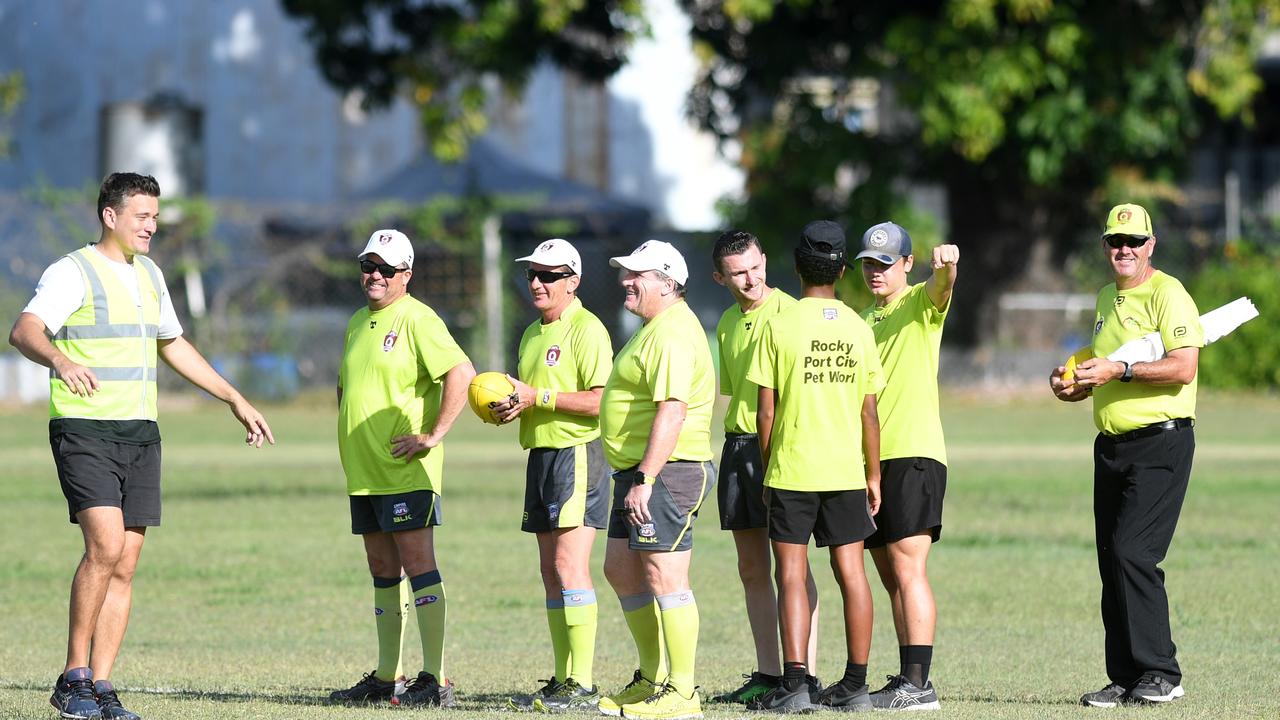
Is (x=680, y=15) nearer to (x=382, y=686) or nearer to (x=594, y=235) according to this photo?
(x=594, y=235)

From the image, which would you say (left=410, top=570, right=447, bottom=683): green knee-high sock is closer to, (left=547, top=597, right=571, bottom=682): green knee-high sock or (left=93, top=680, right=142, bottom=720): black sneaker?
(left=547, top=597, right=571, bottom=682): green knee-high sock

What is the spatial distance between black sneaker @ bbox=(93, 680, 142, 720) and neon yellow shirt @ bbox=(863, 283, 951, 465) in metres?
3.20

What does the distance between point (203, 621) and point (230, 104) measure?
35192 mm

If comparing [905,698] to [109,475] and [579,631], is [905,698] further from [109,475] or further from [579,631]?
[109,475]

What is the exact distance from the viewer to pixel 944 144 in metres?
28.7

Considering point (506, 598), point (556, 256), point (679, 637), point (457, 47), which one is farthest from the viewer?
point (457, 47)

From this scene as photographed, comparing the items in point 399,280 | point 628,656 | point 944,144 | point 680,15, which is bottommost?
point 628,656

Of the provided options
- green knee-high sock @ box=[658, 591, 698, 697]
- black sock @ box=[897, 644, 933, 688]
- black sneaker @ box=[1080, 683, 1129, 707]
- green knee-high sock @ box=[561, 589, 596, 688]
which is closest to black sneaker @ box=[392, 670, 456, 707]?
green knee-high sock @ box=[561, 589, 596, 688]

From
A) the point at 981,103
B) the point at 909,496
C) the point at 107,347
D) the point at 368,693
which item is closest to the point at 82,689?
the point at 368,693

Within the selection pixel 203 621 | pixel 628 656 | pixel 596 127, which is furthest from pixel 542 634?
pixel 596 127

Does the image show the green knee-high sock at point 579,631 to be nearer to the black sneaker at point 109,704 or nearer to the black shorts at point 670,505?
the black shorts at point 670,505

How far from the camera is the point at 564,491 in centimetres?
852

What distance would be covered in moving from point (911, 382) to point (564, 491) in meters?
1.54

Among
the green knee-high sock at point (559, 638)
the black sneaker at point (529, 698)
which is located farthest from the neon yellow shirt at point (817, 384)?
the black sneaker at point (529, 698)
